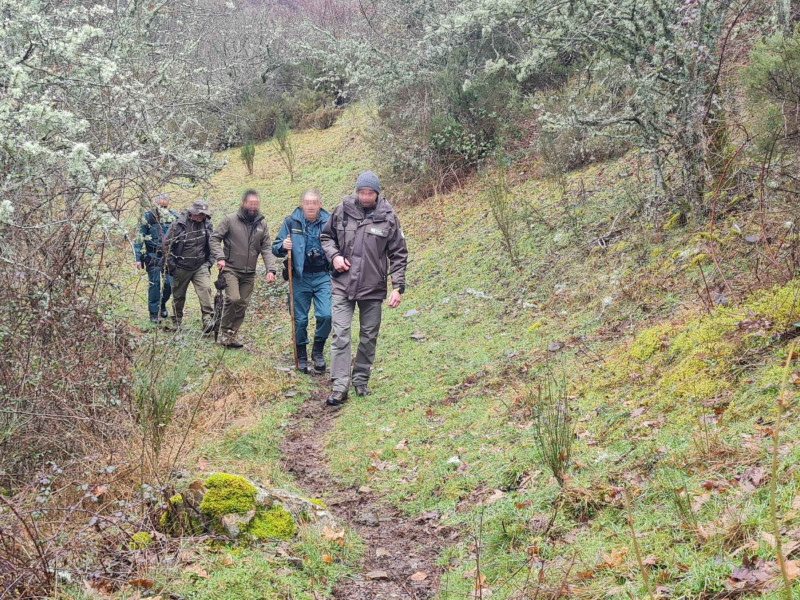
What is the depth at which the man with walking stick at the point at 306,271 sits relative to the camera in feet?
26.8

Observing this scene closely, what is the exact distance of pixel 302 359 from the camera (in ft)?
27.4

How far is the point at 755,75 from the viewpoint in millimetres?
6703

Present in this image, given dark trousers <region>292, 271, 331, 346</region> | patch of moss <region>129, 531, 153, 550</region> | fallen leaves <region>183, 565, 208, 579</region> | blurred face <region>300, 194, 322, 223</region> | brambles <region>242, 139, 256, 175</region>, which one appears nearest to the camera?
fallen leaves <region>183, 565, 208, 579</region>

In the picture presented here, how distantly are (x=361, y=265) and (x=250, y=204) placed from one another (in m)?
2.85

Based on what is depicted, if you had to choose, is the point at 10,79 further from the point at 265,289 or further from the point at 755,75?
the point at 265,289

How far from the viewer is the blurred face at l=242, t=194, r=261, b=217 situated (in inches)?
351

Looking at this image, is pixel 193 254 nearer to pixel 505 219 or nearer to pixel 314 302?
pixel 314 302

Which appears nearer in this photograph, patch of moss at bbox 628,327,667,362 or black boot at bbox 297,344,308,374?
patch of moss at bbox 628,327,667,362

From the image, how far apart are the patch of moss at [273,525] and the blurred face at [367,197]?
378 centimetres

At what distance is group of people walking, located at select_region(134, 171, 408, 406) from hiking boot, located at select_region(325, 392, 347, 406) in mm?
12

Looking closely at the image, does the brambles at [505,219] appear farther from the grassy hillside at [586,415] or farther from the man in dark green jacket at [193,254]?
the man in dark green jacket at [193,254]

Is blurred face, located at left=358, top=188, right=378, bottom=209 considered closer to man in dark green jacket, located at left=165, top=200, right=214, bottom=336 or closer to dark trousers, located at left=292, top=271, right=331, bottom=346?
dark trousers, located at left=292, top=271, right=331, bottom=346

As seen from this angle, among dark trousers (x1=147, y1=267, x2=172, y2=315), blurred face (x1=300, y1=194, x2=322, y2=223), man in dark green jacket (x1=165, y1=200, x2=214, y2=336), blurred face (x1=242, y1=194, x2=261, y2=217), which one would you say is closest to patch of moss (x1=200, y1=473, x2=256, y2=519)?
blurred face (x1=300, y1=194, x2=322, y2=223)

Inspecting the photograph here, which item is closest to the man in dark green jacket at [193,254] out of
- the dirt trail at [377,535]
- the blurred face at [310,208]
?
the blurred face at [310,208]
